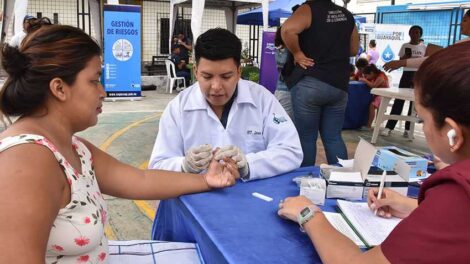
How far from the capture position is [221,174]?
5.56 feet

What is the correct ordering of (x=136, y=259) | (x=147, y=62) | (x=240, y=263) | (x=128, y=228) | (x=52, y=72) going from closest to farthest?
(x=240, y=263)
(x=52, y=72)
(x=136, y=259)
(x=128, y=228)
(x=147, y=62)

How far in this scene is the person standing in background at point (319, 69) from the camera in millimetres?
3207

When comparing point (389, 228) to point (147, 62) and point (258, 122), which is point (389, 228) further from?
point (147, 62)

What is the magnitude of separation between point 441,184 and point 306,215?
0.45 metres

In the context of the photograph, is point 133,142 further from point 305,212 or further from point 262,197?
point 305,212

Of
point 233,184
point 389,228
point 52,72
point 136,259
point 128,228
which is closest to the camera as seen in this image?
point 52,72

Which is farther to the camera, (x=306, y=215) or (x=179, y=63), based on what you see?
(x=179, y=63)

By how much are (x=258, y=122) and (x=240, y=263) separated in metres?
1.13

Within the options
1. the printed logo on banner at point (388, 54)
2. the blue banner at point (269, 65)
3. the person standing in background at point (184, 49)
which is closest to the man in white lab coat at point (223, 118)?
the blue banner at point (269, 65)

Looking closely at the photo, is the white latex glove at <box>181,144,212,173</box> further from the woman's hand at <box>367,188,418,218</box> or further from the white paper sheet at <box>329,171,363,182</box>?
the woman's hand at <box>367,188,418,218</box>

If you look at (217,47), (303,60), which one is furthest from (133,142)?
(217,47)

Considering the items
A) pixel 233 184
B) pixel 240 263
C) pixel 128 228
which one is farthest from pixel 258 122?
pixel 128 228

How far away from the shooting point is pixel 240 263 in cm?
110

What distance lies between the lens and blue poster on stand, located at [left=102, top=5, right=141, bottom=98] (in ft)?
31.4
